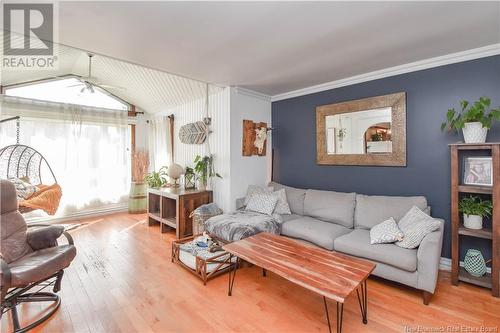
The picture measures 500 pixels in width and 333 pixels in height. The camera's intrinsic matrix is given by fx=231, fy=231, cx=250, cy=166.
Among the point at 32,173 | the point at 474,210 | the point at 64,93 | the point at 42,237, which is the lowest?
the point at 42,237

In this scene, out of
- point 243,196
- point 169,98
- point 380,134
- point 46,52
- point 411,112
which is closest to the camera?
point 411,112

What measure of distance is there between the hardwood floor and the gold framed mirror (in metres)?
1.53

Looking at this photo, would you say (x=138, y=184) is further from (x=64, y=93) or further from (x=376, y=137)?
(x=376, y=137)

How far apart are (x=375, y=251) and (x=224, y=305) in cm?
154

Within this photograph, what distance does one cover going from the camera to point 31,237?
2250 mm

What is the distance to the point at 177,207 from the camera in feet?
11.9

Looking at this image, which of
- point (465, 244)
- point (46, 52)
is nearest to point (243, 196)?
point (465, 244)

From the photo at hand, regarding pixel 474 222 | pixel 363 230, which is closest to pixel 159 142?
pixel 363 230

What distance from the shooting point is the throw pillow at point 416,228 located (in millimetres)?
2184

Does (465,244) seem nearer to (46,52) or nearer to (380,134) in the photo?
(380,134)

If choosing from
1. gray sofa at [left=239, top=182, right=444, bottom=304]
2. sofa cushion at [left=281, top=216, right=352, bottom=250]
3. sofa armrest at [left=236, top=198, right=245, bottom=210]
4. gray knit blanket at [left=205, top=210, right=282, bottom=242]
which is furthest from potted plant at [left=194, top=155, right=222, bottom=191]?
sofa cushion at [left=281, top=216, right=352, bottom=250]

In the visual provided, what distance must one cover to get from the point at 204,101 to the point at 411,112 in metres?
3.23

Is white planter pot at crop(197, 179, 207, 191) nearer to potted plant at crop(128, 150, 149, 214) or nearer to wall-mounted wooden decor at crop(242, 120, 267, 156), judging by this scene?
wall-mounted wooden decor at crop(242, 120, 267, 156)

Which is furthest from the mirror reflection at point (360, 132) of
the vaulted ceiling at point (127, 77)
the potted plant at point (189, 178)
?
the potted plant at point (189, 178)
